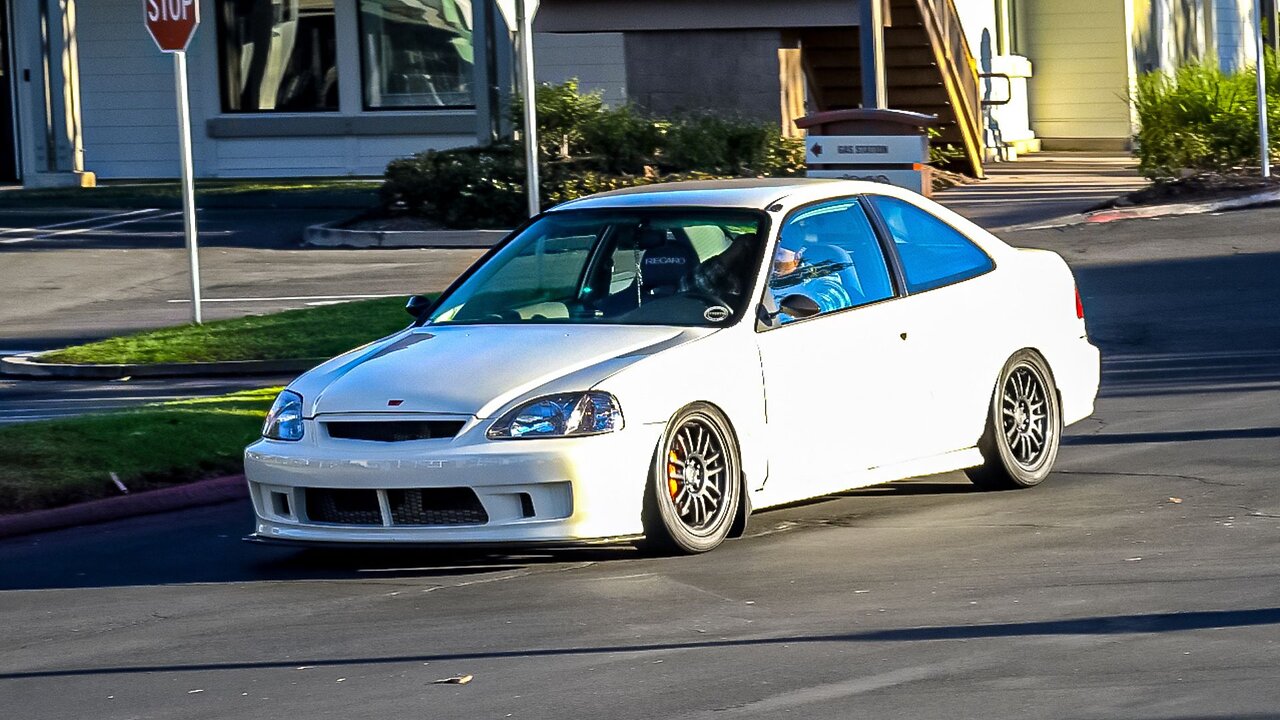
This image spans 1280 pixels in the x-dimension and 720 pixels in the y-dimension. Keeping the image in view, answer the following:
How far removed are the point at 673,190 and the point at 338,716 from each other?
410 cm

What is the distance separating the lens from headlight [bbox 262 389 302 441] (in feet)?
28.0

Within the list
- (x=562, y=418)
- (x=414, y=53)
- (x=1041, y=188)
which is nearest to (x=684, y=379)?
(x=562, y=418)

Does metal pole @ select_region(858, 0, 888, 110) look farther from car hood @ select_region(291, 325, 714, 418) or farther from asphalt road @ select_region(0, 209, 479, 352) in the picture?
car hood @ select_region(291, 325, 714, 418)

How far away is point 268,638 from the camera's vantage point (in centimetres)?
736

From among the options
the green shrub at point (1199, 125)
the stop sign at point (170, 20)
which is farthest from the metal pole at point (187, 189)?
the green shrub at point (1199, 125)

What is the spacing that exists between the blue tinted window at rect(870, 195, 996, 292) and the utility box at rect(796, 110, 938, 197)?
11419 millimetres

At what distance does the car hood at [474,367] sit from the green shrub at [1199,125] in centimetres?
1739

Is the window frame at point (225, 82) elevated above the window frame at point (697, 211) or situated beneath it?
elevated above

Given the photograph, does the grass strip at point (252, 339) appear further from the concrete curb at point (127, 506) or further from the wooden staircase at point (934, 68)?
the wooden staircase at point (934, 68)

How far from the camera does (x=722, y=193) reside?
9477 mm

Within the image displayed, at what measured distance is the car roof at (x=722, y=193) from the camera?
9352mm

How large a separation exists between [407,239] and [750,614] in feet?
57.0

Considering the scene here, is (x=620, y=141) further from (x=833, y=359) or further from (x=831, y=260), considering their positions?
(x=833, y=359)

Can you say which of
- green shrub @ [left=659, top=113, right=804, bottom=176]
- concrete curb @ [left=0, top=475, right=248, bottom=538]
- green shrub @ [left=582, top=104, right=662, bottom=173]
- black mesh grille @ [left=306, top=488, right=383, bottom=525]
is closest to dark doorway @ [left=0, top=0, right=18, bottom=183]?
green shrub @ [left=582, top=104, right=662, bottom=173]
